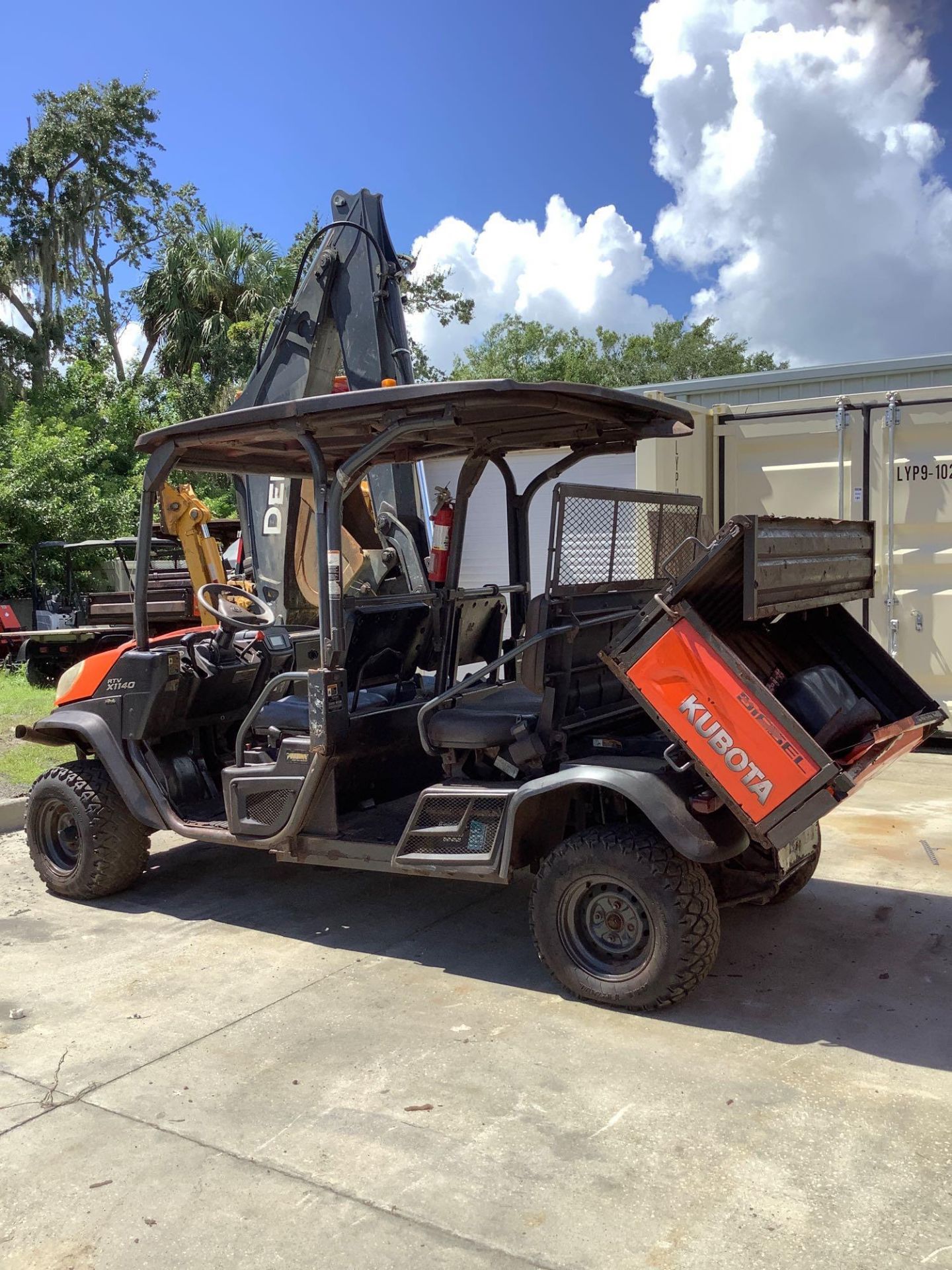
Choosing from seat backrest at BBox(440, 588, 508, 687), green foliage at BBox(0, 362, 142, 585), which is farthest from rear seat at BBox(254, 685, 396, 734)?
green foliage at BBox(0, 362, 142, 585)

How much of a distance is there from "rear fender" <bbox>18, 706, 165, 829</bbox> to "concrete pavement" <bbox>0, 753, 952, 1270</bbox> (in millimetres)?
533

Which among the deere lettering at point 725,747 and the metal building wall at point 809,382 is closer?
the deere lettering at point 725,747

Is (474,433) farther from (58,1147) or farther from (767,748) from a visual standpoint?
(58,1147)

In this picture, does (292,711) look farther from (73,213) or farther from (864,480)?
(73,213)

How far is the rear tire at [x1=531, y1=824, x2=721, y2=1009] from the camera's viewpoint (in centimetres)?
396

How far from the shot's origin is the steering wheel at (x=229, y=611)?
213 inches

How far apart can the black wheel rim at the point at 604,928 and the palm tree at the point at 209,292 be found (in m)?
21.9

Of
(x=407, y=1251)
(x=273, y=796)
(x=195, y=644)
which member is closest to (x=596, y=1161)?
(x=407, y=1251)

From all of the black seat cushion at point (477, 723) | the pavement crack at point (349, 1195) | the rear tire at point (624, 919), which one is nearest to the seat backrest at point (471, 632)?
the black seat cushion at point (477, 723)

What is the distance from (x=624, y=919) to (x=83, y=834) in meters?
2.84

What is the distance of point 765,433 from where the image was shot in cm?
895

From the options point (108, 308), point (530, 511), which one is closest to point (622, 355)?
point (108, 308)

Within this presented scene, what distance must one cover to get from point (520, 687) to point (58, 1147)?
268cm

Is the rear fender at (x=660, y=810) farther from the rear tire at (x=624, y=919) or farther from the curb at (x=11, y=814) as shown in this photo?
the curb at (x=11, y=814)
